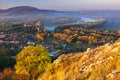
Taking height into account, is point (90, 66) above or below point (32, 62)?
above

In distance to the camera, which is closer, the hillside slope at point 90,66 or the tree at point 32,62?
the hillside slope at point 90,66

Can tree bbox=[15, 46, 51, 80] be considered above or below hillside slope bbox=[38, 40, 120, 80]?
below

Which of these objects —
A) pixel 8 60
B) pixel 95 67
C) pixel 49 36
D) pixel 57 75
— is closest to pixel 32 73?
pixel 57 75

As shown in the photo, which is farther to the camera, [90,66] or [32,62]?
[32,62]

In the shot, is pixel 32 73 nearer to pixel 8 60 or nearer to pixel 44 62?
pixel 44 62

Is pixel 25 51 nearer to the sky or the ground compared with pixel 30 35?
nearer to the sky

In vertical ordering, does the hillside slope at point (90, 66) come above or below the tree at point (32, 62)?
above

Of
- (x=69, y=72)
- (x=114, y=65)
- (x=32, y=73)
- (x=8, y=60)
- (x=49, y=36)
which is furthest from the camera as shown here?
(x=49, y=36)

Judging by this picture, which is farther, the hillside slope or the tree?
the tree
